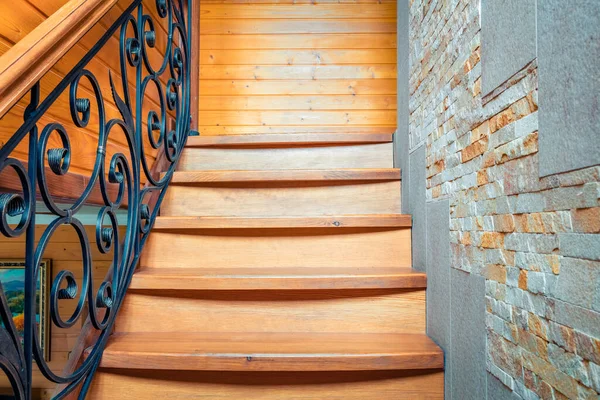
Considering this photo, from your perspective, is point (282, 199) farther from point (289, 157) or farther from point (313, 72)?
point (313, 72)

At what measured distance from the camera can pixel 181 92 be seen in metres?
2.19

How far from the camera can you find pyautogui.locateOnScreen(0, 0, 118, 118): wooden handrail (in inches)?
31.3

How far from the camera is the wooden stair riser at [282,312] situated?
4.81 feet

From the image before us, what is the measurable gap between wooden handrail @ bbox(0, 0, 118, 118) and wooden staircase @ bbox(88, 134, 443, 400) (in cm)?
71

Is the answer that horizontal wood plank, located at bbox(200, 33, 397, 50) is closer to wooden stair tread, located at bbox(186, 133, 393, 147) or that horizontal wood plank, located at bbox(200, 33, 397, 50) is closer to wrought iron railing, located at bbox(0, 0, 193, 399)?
wrought iron railing, located at bbox(0, 0, 193, 399)

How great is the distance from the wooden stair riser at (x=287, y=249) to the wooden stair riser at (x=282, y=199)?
19cm

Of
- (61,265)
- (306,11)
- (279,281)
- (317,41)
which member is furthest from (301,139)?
(61,265)

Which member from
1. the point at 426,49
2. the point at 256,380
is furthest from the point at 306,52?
the point at 256,380

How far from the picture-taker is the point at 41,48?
87cm

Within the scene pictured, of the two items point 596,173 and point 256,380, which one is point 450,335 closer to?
point 256,380

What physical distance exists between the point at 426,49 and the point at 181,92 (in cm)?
111

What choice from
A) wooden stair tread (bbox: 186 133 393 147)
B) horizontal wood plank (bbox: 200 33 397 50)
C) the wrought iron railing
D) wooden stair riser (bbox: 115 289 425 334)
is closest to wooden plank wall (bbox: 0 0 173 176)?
the wrought iron railing

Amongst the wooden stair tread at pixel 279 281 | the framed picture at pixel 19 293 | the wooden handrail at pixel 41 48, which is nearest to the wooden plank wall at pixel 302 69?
the framed picture at pixel 19 293

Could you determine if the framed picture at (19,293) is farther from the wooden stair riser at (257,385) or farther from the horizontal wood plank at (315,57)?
the wooden stair riser at (257,385)
